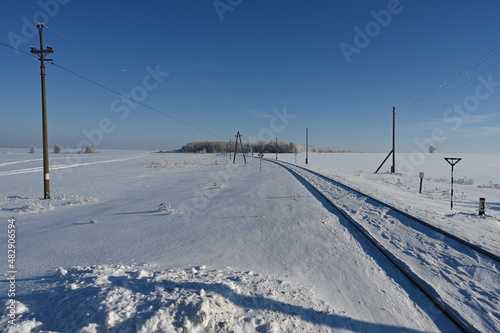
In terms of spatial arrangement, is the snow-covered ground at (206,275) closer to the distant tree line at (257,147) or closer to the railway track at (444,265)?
the railway track at (444,265)

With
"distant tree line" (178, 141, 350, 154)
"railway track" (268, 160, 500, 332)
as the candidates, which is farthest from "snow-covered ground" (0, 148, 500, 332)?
"distant tree line" (178, 141, 350, 154)

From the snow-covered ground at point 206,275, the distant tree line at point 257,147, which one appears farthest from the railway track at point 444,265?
the distant tree line at point 257,147

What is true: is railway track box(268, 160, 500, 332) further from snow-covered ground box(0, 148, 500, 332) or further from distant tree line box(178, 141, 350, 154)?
distant tree line box(178, 141, 350, 154)

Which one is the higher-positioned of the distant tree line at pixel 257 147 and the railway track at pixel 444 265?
the distant tree line at pixel 257 147

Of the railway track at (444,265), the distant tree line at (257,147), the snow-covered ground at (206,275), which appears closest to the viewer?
the snow-covered ground at (206,275)

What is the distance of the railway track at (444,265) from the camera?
133 inches

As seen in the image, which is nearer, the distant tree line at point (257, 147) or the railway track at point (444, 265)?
the railway track at point (444, 265)

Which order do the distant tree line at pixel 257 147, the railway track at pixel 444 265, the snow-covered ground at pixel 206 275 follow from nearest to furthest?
the snow-covered ground at pixel 206 275
the railway track at pixel 444 265
the distant tree line at pixel 257 147

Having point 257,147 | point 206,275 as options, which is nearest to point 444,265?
point 206,275

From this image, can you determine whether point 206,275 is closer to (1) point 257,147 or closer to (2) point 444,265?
(2) point 444,265

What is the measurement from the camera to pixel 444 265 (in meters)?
4.76

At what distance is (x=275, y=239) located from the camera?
6.04 meters

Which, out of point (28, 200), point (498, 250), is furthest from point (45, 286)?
point (28, 200)

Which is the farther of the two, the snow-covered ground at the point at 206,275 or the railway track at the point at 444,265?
the railway track at the point at 444,265
